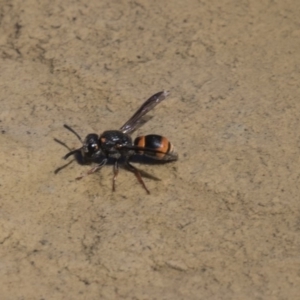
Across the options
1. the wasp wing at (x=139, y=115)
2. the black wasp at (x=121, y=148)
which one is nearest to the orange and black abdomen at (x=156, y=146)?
the black wasp at (x=121, y=148)

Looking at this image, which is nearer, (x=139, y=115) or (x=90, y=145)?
(x=90, y=145)

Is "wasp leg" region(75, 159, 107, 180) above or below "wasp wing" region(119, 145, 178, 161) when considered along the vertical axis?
below

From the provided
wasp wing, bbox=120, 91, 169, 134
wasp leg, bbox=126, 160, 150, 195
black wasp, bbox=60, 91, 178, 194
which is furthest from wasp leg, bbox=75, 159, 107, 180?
wasp wing, bbox=120, 91, 169, 134

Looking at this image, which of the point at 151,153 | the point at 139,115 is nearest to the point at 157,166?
the point at 151,153

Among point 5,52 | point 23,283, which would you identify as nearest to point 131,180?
point 23,283

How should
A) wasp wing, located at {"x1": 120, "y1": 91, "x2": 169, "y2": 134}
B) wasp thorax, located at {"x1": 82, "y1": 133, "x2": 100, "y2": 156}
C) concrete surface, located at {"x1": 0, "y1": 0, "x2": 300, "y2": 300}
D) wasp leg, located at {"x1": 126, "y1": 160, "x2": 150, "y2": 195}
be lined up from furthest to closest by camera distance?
wasp wing, located at {"x1": 120, "y1": 91, "x2": 169, "y2": 134} → wasp thorax, located at {"x1": 82, "y1": 133, "x2": 100, "y2": 156} → wasp leg, located at {"x1": 126, "y1": 160, "x2": 150, "y2": 195} → concrete surface, located at {"x1": 0, "y1": 0, "x2": 300, "y2": 300}

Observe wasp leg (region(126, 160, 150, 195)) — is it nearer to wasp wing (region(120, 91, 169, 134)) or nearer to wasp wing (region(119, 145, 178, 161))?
wasp wing (region(119, 145, 178, 161))

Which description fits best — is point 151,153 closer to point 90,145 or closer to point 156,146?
point 156,146
